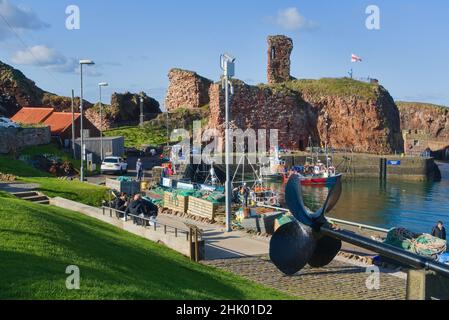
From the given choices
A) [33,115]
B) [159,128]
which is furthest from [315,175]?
[33,115]

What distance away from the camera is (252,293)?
527 inches

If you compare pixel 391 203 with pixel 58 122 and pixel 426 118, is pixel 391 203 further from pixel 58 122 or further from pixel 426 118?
pixel 426 118

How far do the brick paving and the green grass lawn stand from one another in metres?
0.94

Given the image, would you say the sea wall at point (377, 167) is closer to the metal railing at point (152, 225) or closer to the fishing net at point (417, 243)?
the fishing net at point (417, 243)

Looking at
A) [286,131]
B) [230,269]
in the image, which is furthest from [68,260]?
[286,131]

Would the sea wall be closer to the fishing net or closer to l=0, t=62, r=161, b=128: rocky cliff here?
l=0, t=62, r=161, b=128: rocky cliff

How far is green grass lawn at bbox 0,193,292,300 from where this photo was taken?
29.5 ft

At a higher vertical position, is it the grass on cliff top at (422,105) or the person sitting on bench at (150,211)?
the grass on cliff top at (422,105)

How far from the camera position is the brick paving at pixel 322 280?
14727 mm

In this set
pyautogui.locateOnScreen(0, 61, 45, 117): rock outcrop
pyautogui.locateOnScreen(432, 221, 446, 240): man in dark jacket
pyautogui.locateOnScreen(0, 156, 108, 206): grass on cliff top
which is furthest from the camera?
pyautogui.locateOnScreen(0, 61, 45, 117): rock outcrop

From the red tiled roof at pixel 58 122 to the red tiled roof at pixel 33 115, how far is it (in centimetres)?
121

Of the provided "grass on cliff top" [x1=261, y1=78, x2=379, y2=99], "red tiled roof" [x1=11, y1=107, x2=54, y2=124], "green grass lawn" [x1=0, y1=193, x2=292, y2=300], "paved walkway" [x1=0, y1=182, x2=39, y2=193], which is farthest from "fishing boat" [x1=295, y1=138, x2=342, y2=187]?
"green grass lawn" [x1=0, y1=193, x2=292, y2=300]

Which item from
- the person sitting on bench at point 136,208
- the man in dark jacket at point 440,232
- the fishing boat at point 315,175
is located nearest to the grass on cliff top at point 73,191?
the person sitting on bench at point 136,208

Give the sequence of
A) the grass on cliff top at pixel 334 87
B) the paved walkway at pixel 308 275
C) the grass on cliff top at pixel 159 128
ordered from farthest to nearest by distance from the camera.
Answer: the grass on cliff top at pixel 334 87 < the grass on cliff top at pixel 159 128 < the paved walkway at pixel 308 275
